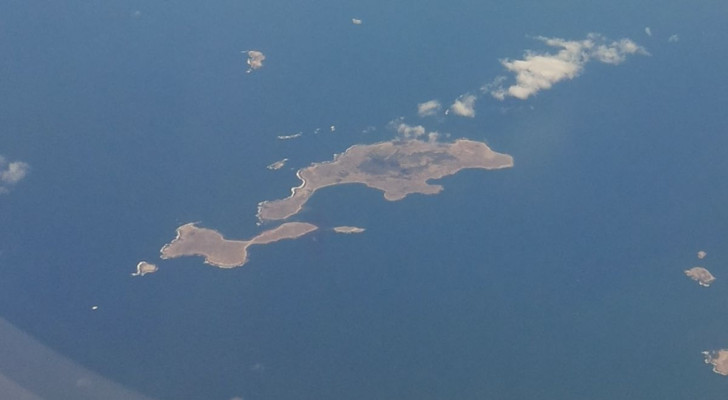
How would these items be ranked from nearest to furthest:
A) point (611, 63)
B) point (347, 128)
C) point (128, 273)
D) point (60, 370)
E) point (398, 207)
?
point (60, 370)
point (128, 273)
point (398, 207)
point (347, 128)
point (611, 63)

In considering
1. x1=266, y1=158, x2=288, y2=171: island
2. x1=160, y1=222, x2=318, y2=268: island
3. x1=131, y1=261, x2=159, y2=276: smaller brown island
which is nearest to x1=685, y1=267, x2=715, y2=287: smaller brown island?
x1=160, y1=222, x2=318, y2=268: island

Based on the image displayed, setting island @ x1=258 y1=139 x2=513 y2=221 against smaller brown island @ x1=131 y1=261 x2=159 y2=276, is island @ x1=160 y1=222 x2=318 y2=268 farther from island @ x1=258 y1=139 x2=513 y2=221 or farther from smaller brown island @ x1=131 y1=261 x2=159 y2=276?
island @ x1=258 y1=139 x2=513 y2=221

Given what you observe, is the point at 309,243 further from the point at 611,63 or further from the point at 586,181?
the point at 611,63

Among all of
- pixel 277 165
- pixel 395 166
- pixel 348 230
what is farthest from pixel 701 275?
pixel 277 165

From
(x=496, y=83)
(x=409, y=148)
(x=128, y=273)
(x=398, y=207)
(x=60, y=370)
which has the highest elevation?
(x=496, y=83)

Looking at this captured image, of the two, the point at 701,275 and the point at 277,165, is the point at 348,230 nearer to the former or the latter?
the point at 277,165

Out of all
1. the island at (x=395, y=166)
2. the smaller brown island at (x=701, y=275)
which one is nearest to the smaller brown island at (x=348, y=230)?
the island at (x=395, y=166)

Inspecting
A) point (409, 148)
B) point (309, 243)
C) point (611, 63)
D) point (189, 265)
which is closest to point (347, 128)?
point (409, 148)
